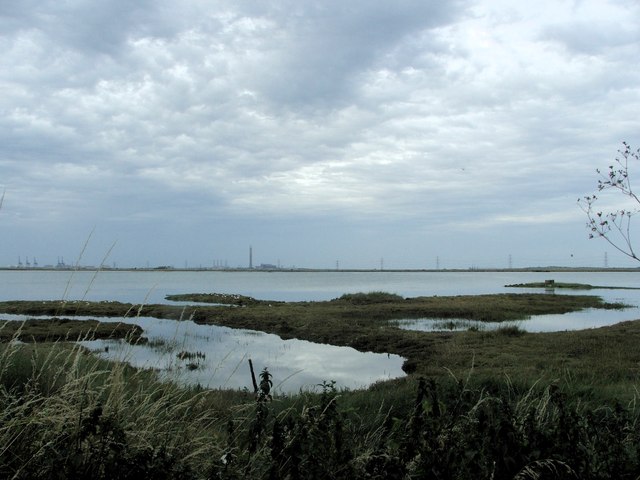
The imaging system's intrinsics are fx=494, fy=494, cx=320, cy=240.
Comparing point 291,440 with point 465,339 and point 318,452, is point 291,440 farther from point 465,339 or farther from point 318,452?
point 465,339

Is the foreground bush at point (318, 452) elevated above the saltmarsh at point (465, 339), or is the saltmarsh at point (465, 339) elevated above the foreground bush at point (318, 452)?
the foreground bush at point (318, 452)

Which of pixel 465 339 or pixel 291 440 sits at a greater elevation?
pixel 291 440

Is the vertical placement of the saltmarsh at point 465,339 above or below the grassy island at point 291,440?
below

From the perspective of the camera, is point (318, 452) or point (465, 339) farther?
point (465, 339)

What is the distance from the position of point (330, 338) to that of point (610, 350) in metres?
13.4

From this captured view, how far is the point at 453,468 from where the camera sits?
3789 mm

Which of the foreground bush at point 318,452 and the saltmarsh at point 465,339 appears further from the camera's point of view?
the saltmarsh at point 465,339

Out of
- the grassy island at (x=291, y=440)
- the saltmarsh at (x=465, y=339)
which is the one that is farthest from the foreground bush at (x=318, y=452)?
the saltmarsh at (x=465, y=339)

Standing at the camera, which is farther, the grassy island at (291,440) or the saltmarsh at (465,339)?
the saltmarsh at (465,339)

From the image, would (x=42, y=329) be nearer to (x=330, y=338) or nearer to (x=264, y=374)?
(x=330, y=338)

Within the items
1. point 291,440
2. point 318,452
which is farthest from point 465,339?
point 318,452

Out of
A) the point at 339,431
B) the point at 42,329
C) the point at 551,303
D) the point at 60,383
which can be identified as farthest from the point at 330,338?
the point at 551,303

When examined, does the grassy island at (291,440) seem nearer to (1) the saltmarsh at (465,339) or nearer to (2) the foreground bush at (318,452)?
(2) the foreground bush at (318,452)

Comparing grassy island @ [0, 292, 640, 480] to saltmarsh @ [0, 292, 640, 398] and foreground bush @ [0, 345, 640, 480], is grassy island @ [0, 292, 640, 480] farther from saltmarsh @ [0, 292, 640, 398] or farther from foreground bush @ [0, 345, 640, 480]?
saltmarsh @ [0, 292, 640, 398]
